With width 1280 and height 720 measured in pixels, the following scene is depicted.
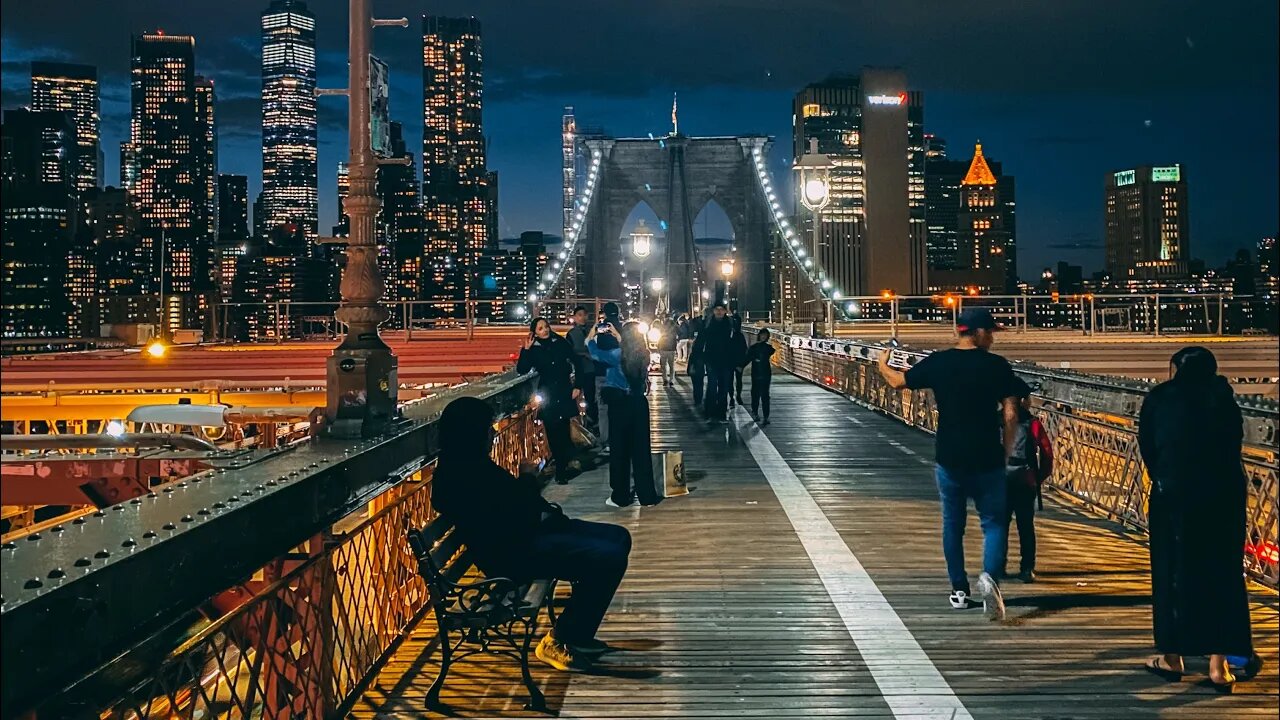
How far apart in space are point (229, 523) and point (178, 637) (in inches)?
14.7

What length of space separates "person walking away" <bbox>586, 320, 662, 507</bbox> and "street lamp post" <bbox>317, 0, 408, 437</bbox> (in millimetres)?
2787

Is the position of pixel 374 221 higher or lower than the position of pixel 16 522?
higher

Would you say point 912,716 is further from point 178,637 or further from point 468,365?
point 468,365

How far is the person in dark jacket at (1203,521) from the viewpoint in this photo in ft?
15.0

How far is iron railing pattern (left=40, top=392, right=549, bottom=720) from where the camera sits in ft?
10.9

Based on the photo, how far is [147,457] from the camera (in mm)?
7504

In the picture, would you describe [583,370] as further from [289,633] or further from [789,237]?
[789,237]

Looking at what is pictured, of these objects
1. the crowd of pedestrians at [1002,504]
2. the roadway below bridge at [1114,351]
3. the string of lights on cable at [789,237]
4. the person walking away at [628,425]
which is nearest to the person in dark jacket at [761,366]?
the person walking away at [628,425]

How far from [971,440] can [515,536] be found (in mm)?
2396

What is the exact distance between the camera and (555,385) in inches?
412

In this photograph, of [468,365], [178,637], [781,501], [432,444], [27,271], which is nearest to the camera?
[27,271]

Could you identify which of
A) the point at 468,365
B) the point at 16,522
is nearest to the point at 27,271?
the point at 16,522

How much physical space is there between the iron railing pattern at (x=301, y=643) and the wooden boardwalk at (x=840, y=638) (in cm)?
19

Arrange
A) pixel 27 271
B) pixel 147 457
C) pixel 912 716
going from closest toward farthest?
pixel 27 271 < pixel 912 716 < pixel 147 457
